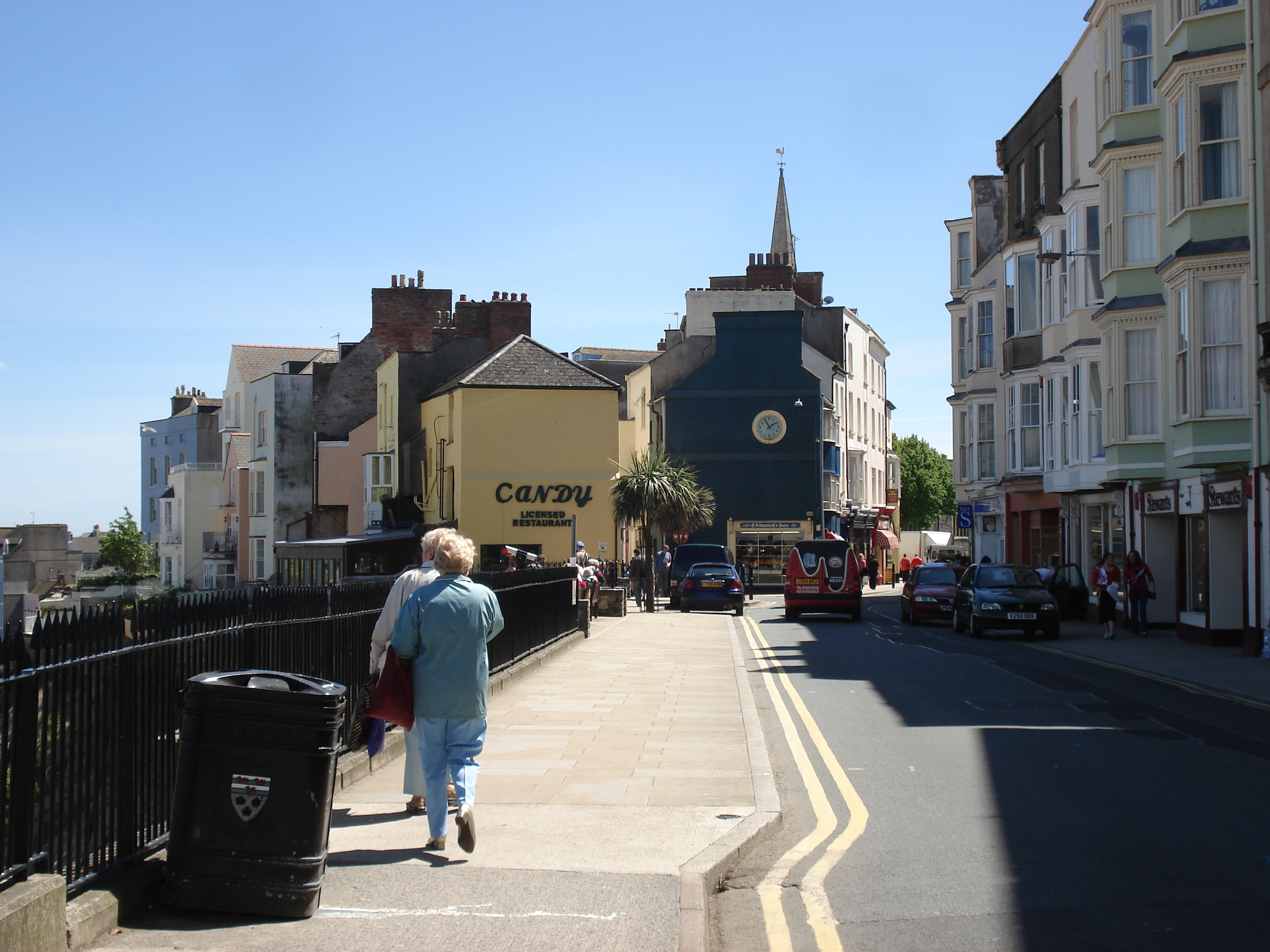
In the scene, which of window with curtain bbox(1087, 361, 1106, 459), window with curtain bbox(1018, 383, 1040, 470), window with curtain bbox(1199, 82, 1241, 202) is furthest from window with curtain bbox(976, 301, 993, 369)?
window with curtain bbox(1199, 82, 1241, 202)

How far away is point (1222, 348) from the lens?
19859mm

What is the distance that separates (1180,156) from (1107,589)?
334 inches

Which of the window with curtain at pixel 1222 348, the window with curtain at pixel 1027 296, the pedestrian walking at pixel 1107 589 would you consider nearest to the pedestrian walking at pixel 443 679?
the window with curtain at pixel 1222 348

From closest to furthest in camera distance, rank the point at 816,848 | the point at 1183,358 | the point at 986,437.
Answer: the point at 816,848 < the point at 1183,358 < the point at 986,437

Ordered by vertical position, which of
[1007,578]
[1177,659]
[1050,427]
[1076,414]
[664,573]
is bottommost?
[1177,659]

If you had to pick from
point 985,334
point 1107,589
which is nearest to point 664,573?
point 985,334

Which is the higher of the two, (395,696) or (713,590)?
(395,696)

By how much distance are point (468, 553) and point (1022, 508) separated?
3110 cm

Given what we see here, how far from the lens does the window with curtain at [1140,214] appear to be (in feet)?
76.1

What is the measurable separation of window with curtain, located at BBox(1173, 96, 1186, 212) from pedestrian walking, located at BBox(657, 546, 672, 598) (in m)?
21.9

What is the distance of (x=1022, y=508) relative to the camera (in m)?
35.3

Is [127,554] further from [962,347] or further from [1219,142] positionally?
[1219,142]

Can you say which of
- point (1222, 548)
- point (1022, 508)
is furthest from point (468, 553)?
point (1022, 508)

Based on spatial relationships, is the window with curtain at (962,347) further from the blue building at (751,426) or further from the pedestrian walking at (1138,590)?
the pedestrian walking at (1138,590)
